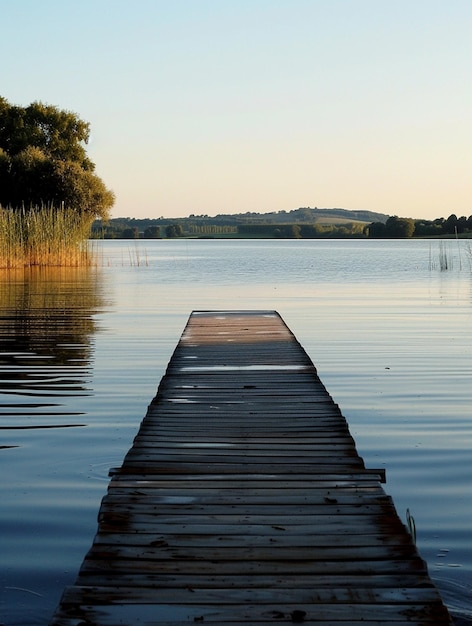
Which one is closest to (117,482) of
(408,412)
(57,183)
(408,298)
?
(408,412)

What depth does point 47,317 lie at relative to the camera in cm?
1425

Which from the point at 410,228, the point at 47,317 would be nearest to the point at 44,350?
the point at 47,317

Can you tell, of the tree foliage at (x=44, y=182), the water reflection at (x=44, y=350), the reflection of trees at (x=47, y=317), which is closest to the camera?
the water reflection at (x=44, y=350)

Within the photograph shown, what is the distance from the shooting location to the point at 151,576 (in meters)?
2.90

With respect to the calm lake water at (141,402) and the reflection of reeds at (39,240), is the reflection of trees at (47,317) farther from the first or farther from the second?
the reflection of reeds at (39,240)

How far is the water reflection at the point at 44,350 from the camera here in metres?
6.89

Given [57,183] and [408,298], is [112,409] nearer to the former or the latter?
[408,298]

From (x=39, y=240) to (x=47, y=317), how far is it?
12579 mm

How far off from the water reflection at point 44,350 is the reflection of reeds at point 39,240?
362 cm

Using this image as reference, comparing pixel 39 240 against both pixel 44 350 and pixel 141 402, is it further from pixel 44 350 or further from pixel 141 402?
pixel 141 402

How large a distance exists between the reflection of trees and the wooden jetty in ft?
15.2

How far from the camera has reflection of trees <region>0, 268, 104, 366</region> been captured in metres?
10.1

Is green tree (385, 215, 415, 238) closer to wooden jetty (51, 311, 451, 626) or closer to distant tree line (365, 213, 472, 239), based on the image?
distant tree line (365, 213, 472, 239)

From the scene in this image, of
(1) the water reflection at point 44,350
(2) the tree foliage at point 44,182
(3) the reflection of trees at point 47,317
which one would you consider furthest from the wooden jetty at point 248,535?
(2) the tree foliage at point 44,182
